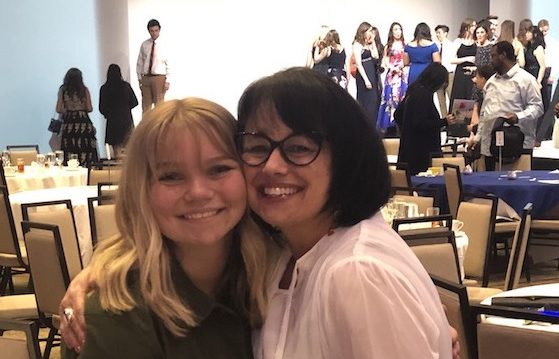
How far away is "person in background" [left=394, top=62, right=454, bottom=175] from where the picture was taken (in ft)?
25.3

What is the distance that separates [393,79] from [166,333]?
1252cm

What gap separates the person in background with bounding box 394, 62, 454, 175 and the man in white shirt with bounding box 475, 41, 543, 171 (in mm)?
453

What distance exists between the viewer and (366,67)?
13.6 m

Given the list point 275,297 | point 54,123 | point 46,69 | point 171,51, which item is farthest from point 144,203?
point 171,51

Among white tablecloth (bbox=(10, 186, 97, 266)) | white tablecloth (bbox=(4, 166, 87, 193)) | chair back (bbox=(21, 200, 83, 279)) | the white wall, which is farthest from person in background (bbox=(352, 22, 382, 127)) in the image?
chair back (bbox=(21, 200, 83, 279))

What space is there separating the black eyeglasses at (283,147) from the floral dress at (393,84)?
1209 cm

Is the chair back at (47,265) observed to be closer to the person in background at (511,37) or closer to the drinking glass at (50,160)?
the drinking glass at (50,160)

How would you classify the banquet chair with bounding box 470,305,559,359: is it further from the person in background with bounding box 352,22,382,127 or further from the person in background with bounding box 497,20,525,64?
the person in background with bounding box 352,22,382,127

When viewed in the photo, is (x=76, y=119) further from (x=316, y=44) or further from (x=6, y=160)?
(x=316, y=44)

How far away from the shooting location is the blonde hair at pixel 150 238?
145cm

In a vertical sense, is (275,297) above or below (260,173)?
below

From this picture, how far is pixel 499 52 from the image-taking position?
26.2ft

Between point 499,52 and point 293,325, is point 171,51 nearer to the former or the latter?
point 499,52

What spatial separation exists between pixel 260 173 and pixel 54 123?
1013cm
